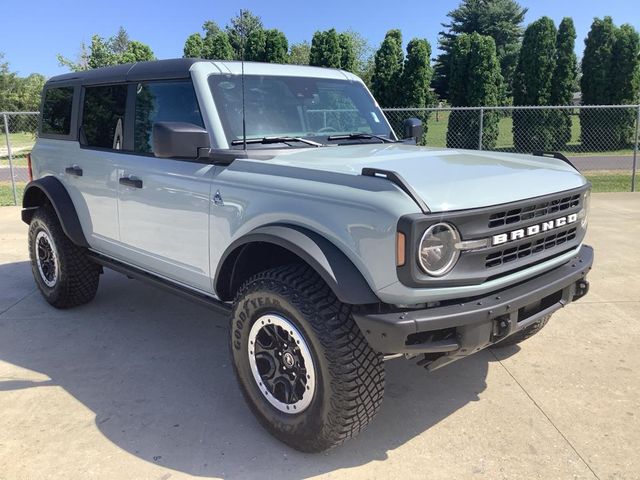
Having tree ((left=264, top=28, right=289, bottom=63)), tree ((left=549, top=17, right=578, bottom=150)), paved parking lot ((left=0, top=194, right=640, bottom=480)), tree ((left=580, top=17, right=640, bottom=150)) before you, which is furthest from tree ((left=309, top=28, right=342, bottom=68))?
paved parking lot ((left=0, top=194, right=640, bottom=480))

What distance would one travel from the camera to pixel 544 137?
20500 millimetres

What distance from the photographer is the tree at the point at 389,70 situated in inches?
787

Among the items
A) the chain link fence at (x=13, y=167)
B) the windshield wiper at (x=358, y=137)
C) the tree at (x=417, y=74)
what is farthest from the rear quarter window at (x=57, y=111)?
the tree at (x=417, y=74)

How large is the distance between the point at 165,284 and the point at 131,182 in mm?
736

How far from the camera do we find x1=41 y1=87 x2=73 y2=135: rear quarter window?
15.9ft

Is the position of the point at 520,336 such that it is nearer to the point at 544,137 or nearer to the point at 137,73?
the point at 137,73

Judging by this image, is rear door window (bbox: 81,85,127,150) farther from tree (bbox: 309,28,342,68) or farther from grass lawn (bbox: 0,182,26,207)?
tree (bbox: 309,28,342,68)

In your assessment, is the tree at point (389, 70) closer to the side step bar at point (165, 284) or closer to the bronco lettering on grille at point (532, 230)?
the side step bar at point (165, 284)

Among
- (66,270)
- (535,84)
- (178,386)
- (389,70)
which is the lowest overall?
(178,386)

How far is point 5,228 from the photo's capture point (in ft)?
28.9

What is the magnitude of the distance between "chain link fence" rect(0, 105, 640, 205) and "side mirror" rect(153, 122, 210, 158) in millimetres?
10048

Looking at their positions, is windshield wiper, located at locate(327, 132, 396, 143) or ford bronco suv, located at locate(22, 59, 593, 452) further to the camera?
windshield wiper, located at locate(327, 132, 396, 143)

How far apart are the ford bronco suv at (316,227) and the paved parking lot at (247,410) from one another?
290 millimetres

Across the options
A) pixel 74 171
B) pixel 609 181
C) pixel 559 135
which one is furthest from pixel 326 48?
pixel 74 171
